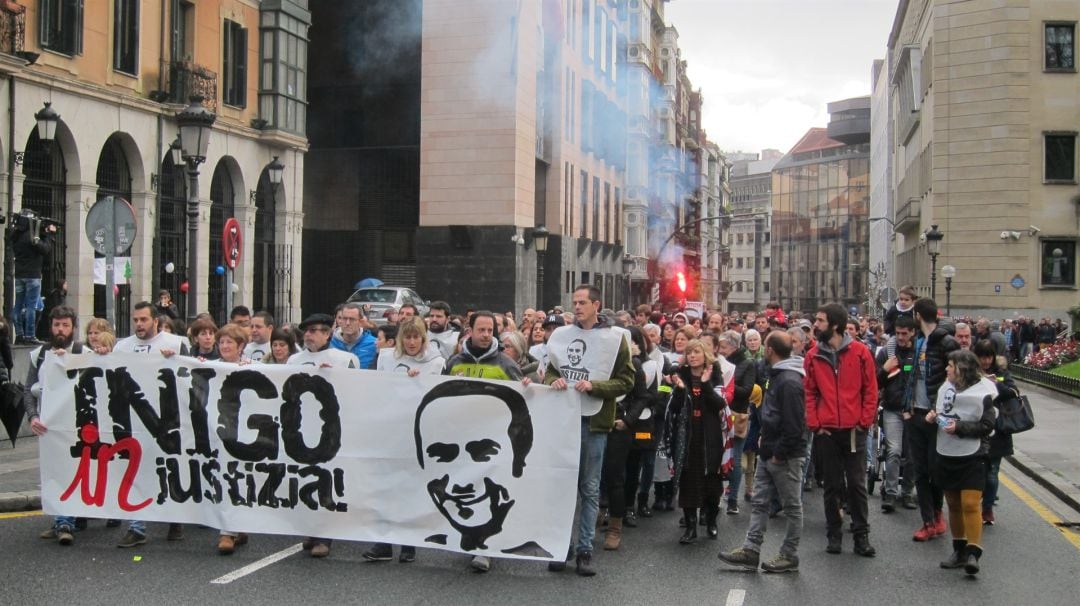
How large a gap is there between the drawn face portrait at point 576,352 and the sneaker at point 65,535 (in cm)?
375

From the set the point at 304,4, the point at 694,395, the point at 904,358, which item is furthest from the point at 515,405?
the point at 304,4

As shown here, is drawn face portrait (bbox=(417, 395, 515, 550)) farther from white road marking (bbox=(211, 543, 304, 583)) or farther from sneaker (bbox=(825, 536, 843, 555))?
sneaker (bbox=(825, 536, 843, 555))

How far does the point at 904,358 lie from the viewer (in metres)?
9.77

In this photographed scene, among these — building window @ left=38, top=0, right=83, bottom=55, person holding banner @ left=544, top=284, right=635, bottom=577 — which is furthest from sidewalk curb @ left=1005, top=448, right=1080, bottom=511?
building window @ left=38, top=0, right=83, bottom=55

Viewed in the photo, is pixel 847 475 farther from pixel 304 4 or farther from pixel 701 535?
pixel 304 4

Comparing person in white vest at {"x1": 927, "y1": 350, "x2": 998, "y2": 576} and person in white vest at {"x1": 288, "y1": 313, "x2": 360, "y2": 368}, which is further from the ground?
person in white vest at {"x1": 288, "y1": 313, "x2": 360, "y2": 368}

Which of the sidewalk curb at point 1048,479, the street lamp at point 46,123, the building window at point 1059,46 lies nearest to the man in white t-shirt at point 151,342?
the sidewalk curb at point 1048,479

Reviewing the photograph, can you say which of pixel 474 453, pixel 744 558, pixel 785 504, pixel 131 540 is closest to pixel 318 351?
pixel 474 453

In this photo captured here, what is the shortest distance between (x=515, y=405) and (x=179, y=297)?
18.8 m

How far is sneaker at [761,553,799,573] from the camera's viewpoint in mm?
7383

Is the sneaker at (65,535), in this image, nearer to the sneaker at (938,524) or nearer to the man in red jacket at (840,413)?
the man in red jacket at (840,413)

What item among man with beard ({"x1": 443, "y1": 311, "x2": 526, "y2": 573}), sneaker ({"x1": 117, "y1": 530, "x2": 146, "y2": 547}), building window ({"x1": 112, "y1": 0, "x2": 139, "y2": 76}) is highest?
building window ({"x1": 112, "y1": 0, "x2": 139, "y2": 76})

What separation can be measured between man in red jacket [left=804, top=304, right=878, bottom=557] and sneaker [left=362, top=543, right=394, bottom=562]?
10.4 feet

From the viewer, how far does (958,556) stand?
7543 mm
